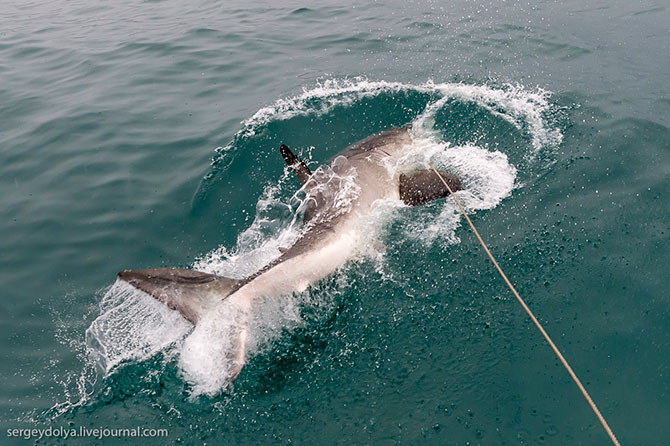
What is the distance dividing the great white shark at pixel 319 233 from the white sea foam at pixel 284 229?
14cm

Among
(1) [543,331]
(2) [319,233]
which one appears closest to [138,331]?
(2) [319,233]

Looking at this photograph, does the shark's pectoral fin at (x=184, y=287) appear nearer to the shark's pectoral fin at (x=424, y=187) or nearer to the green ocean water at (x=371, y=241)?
the green ocean water at (x=371, y=241)

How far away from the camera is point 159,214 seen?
30.4 ft

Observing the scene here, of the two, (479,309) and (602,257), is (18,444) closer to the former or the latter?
(479,309)

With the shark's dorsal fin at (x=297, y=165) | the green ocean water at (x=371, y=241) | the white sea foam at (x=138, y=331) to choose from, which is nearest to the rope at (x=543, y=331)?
the green ocean water at (x=371, y=241)

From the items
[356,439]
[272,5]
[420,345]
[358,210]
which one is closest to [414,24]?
[272,5]

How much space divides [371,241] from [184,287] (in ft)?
10.0

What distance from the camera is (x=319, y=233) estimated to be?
7504 millimetres

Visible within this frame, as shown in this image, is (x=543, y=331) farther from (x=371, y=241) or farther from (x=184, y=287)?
(x=184, y=287)

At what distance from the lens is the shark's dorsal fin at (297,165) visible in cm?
931

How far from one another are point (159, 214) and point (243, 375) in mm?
4718

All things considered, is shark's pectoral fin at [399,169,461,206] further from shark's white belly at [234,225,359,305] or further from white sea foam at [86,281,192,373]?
white sea foam at [86,281,192,373]

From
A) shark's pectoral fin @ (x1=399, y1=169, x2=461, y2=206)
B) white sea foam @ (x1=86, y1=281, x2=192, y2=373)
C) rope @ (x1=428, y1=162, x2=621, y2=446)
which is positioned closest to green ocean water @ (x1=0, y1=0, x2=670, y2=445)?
white sea foam @ (x1=86, y1=281, x2=192, y2=373)

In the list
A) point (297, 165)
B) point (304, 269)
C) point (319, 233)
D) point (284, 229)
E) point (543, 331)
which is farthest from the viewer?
point (297, 165)
